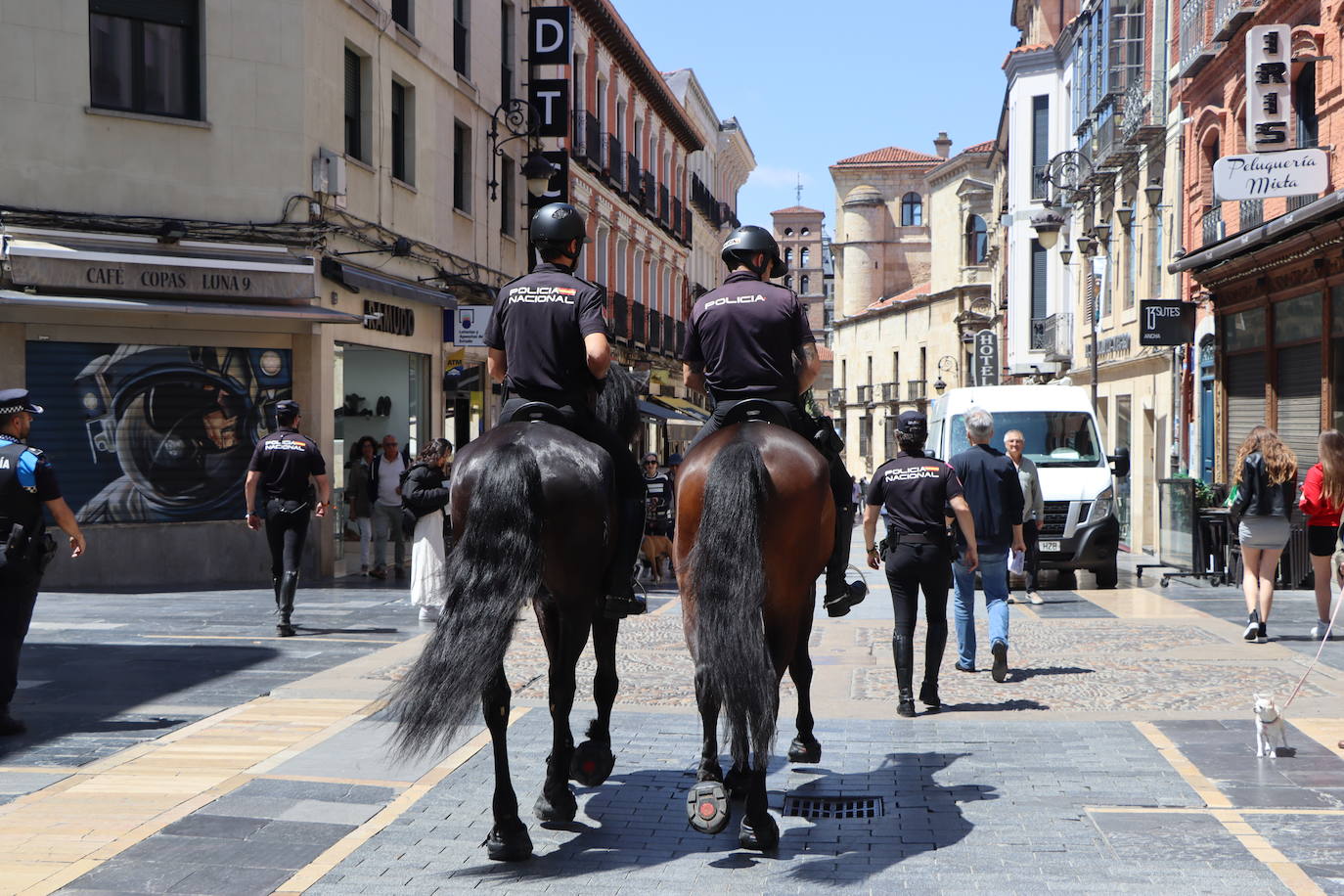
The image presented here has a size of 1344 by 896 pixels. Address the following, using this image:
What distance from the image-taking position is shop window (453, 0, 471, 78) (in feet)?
79.0

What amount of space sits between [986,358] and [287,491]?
159ft

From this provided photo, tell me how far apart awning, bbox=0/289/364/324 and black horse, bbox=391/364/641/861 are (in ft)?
36.1

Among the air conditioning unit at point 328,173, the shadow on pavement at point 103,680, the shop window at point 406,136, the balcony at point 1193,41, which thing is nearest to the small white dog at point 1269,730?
the shadow on pavement at point 103,680

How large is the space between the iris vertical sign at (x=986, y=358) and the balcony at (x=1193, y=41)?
31410 millimetres

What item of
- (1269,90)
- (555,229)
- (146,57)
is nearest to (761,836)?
(555,229)

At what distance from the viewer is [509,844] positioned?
5246 mm

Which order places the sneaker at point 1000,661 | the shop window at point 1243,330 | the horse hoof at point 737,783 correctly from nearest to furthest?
the horse hoof at point 737,783
the sneaker at point 1000,661
the shop window at point 1243,330

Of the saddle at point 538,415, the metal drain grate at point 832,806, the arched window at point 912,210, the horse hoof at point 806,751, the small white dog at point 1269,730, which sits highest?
the arched window at point 912,210

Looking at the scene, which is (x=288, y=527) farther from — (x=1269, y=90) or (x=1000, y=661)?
(x=1269, y=90)

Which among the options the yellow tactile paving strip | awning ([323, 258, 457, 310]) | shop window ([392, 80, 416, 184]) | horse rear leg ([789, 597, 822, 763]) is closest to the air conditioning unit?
awning ([323, 258, 457, 310])

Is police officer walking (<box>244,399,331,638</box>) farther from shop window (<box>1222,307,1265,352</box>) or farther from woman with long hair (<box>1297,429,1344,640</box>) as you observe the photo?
shop window (<box>1222,307,1265,352</box>)

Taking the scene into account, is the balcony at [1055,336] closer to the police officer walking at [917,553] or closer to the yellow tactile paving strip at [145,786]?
the police officer walking at [917,553]

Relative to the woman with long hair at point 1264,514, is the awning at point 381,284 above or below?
above

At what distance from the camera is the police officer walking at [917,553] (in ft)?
28.3
